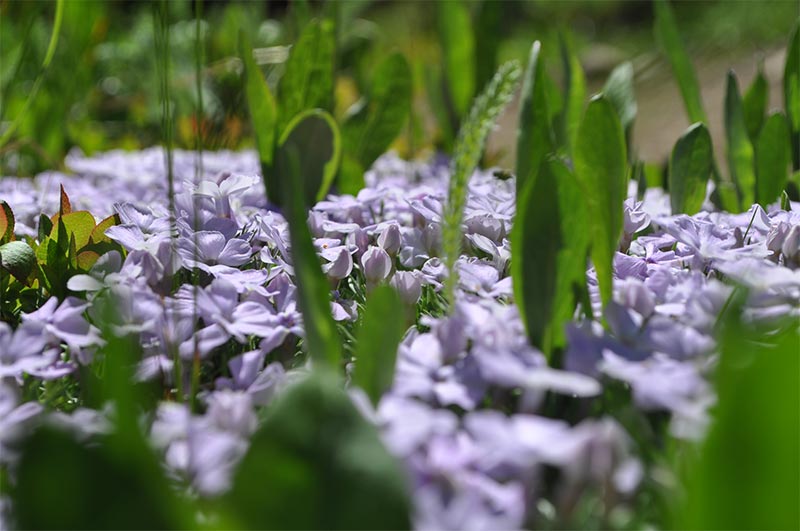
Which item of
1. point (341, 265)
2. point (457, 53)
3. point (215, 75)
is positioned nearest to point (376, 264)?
point (341, 265)

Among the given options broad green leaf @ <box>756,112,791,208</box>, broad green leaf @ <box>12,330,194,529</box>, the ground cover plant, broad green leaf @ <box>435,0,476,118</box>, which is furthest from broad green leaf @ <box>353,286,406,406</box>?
broad green leaf @ <box>435,0,476,118</box>

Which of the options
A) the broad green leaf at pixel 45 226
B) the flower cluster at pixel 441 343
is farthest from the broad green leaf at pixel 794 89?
the broad green leaf at pixel 45 226

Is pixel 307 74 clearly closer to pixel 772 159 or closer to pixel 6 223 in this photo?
pixel 6 223

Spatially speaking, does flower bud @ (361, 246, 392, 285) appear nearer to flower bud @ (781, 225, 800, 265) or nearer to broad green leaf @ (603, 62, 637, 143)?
flower bud @ (781, 225, 800, 265)

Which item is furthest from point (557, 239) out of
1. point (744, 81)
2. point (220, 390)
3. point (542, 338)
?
point (744, 81)

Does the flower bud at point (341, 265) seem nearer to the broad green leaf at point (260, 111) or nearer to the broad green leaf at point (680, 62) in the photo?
the broad green leaf at point (260, 111)

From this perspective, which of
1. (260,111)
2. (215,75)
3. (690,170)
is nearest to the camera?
(690,170)
